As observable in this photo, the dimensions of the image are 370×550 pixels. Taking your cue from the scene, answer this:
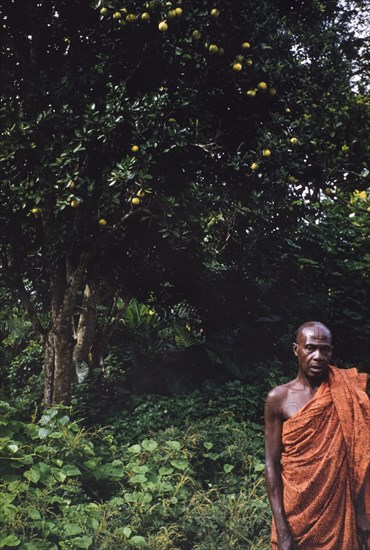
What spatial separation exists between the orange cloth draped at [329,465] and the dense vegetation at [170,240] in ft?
5.36

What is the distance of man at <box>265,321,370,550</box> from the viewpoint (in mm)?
3336

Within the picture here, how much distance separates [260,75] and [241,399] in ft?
9.90

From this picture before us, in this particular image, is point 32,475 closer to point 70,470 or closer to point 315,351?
point 70,470

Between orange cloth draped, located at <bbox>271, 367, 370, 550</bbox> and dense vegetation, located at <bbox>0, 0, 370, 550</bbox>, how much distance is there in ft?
5.36

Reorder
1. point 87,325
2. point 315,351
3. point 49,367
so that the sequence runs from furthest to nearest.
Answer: point 87,325
point 49,367
point 315,351

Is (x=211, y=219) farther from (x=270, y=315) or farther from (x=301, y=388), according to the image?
(x=301, y=388)

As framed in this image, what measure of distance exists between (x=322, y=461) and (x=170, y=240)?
339 cm

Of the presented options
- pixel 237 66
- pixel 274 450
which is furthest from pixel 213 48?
pixel 274 450

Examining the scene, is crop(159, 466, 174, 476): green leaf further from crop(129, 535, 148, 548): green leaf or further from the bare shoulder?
the bare shoulder

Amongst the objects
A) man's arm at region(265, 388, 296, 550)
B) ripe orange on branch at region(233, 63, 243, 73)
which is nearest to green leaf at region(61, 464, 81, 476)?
man's arm at region(265, 388, 296, 550)

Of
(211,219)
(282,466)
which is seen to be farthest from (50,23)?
(282,466)

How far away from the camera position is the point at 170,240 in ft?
21.1

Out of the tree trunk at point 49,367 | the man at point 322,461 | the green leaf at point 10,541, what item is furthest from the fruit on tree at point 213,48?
the green leaf at point 10,541

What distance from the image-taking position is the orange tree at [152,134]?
20.1ft
